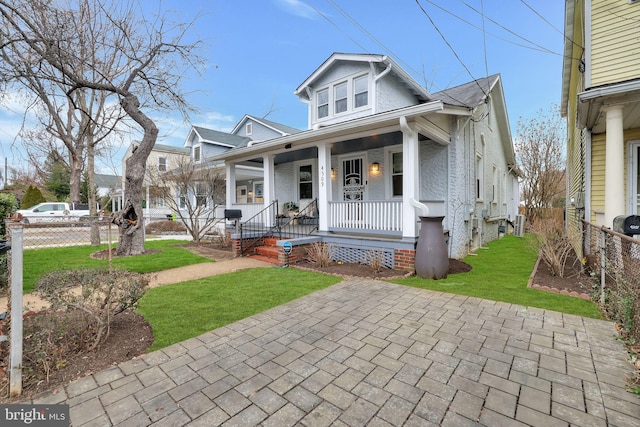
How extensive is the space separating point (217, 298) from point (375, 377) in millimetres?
3167

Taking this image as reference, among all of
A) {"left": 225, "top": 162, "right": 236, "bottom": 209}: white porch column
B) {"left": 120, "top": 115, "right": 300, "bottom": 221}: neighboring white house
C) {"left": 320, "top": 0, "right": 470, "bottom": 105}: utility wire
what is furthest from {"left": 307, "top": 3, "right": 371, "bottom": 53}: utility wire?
{"left": 120, "top": 115, "right": 300, "bottom": 221}: neighboring white house

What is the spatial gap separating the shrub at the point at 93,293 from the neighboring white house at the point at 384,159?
5.08m

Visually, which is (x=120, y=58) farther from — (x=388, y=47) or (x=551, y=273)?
(x=551, y=273)

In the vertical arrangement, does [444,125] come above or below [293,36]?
below

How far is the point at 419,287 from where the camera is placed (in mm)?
5332

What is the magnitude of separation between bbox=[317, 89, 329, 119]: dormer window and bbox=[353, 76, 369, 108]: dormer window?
1138 millimetres

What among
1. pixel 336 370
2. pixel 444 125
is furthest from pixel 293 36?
pixel 336 370

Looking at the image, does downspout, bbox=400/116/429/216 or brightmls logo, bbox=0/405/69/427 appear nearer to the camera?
brightmls logo, bbox=0/405/69/427

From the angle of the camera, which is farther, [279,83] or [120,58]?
[279,83]

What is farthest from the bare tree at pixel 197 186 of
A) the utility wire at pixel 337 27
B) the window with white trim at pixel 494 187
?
the window with white trim at pixel 494 187

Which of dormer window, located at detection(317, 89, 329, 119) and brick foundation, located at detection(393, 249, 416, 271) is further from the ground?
dormer window, located at detection(317, 89, 329, 119)

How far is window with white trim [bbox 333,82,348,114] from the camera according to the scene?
10.2 m

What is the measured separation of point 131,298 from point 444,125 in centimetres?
793

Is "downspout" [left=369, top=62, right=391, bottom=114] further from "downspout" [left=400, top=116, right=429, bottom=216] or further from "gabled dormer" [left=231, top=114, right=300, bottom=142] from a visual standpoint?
"gabled dormer" [left=231, top=114, right=300, bottom=142]
